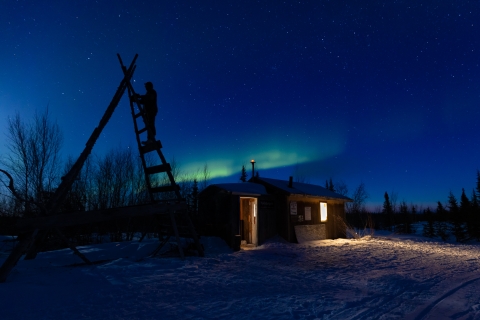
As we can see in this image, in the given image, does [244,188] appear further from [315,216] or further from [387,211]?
[387,211]

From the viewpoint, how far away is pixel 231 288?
21.1ft

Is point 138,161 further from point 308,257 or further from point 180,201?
point 308,257

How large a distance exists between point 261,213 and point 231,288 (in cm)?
916

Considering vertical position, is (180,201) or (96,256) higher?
(180,201)

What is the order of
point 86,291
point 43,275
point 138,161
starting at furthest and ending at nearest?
point 138,161
point 43,275
point 86,291

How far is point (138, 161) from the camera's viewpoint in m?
19.9

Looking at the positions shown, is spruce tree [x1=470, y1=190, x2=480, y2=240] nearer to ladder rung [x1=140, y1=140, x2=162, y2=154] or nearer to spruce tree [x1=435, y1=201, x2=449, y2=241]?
spruce tree [x1=435, y1=201, x2=449, y2=241]

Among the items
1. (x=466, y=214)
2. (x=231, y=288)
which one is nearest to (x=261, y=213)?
(x=231, y=288)

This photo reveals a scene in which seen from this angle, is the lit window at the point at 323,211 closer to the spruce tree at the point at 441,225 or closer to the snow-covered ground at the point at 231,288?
the snow-covered ground at the point at 231,288

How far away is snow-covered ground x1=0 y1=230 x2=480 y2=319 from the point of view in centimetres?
480

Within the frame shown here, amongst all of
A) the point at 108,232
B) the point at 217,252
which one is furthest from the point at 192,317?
the point at 108,232

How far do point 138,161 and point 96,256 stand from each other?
35.8ft

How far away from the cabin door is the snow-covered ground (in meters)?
4.69

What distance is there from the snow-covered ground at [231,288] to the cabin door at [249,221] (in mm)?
4686
